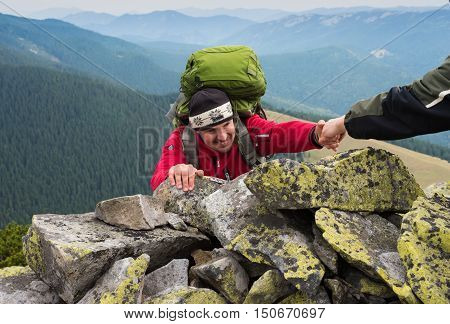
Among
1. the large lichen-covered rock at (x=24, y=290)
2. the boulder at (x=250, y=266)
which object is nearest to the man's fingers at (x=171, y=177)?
the boulder at (x=250, y=266)

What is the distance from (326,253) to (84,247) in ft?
12.0

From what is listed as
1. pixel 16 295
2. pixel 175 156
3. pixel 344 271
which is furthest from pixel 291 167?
pixel 16 295

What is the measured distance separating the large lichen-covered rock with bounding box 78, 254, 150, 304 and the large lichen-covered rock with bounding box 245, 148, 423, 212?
2.18m

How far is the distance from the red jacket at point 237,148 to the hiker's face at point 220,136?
238mm

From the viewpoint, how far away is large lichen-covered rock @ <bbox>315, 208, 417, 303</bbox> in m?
6.51

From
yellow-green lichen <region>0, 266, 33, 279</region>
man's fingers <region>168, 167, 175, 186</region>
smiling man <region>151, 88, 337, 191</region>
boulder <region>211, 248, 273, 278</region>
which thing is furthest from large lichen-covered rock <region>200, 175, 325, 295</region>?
yellow-green lichen <region>0, 266, 33, 279</region>

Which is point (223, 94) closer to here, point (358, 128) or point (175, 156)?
point (175, 156)

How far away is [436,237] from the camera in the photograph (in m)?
6.68

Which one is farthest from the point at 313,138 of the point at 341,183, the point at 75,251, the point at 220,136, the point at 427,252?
the point at 75,251

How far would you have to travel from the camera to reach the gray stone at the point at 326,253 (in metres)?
6.97

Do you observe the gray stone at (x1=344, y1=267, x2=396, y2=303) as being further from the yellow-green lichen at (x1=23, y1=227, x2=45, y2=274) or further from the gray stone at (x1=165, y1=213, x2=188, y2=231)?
the yellow-green lichen at (x1=23, y1=227, x2=45, y2=274)

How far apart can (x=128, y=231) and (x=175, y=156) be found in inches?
106

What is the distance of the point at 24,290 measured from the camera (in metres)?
8.30

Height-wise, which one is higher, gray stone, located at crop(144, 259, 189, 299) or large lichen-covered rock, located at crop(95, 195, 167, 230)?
large lichen-covered rock, located at crop(95, 195, 167, 230)
